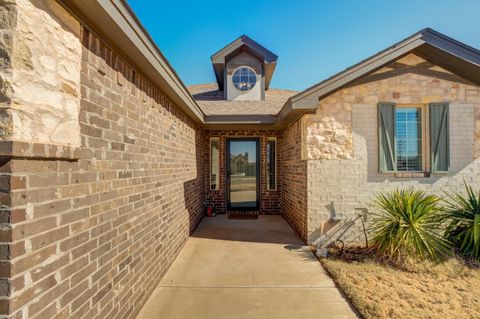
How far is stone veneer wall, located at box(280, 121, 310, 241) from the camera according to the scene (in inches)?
221

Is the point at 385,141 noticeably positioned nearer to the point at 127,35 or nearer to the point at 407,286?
the point at 407,286

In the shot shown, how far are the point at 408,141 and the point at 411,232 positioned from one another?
216cm

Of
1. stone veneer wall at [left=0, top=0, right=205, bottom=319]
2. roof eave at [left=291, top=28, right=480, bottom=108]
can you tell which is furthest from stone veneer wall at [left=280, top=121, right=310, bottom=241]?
stone veneer wall at [left=0, top=0, right=205, bottom=319]

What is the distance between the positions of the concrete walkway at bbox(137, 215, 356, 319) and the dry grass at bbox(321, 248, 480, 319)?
0.28 m

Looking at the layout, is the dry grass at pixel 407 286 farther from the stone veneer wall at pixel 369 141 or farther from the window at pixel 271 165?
the window at pixel 271 165

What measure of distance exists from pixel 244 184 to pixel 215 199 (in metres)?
1.15

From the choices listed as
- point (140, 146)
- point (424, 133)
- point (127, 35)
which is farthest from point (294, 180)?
point (127, 35)

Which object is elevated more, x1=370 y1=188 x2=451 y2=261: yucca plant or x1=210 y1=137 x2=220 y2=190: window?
x1=210 y1=137 x2=220 y2=190: window

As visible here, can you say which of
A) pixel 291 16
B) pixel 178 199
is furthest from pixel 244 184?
pixel 291 16

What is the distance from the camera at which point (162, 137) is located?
13.4 feet

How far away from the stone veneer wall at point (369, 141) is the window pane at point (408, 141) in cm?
29

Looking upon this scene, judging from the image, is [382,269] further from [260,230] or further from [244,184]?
[244,184]

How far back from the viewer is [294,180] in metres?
6.47

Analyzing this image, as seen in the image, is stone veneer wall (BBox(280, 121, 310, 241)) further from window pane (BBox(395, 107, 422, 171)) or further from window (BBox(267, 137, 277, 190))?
window pane (BBox(395, 107, 422, 171))
